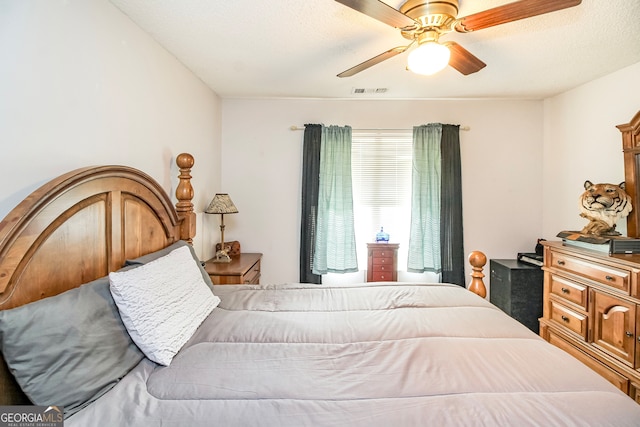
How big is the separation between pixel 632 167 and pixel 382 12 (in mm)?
2323

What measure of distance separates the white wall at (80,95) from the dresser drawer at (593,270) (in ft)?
10.1

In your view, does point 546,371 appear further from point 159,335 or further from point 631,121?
point 631,121

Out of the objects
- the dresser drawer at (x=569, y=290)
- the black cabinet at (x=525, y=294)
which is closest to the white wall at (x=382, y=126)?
the black cabinet at (x=525, y=294)

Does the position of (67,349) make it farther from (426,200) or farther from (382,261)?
(426,200)

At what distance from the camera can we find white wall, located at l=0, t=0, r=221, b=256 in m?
1.15

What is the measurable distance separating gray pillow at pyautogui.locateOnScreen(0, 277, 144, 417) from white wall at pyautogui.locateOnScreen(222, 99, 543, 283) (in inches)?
90.7

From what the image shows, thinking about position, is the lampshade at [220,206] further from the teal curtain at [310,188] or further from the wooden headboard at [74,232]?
the wooden headboard at [74,232]

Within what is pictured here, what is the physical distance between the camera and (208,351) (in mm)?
1204

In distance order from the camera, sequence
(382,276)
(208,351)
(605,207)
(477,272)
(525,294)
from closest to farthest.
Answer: (208,351) → (477,272) → (605,207) → (525,294) → (382,276)

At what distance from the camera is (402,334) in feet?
4.47

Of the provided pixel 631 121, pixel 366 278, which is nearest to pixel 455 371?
pixel 366 278

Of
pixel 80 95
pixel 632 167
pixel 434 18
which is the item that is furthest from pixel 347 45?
pixel 632 167

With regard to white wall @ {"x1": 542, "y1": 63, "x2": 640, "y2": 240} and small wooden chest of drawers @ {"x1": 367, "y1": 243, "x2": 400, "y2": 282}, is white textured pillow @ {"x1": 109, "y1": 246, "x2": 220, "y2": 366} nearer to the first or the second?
small wooden chest of drawers @ {"x1": 367, "y1": 243, "x2": 400, "y2": 282}

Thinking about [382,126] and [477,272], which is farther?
[382,126]
